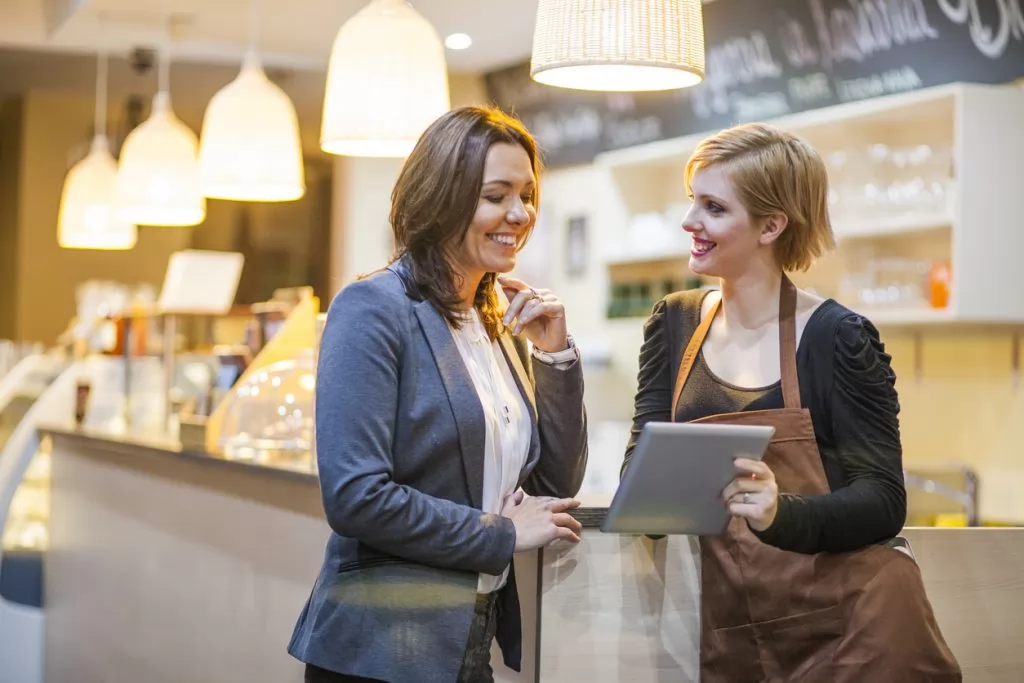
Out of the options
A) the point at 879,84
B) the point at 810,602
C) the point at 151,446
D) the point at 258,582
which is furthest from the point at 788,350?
the point at 879,84

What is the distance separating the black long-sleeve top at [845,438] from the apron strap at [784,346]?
0.01 meters

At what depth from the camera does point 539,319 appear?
2.06 metres

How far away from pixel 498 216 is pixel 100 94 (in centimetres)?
809

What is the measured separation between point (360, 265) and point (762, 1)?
10.6 feet

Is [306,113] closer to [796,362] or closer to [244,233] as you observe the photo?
[244,233]

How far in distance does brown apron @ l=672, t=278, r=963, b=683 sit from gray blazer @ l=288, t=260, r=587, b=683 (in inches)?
15.8

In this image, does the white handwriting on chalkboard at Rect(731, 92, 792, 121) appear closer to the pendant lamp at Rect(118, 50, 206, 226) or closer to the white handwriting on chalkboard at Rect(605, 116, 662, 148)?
the white handwriting on chalkboard at Rect(605, 116, 662, 148)

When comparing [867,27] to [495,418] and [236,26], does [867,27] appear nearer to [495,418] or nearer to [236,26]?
[236,26]

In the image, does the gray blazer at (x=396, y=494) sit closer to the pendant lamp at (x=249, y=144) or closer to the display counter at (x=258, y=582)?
the display counter at (x=258, y=582)

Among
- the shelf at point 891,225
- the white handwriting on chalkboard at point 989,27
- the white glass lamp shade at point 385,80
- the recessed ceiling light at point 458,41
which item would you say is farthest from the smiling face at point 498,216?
the recessed ceiling light at point 458,41

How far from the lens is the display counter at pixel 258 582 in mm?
2186

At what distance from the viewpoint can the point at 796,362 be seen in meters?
2.00

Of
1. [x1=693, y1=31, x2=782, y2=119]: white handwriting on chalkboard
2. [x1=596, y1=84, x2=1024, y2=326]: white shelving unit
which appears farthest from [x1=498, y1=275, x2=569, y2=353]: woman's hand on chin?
[x1=693, y1=31, x2=782, y2=119]: white handwriting on chalkboard

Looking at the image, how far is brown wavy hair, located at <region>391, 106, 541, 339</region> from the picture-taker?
1884 millimetres
